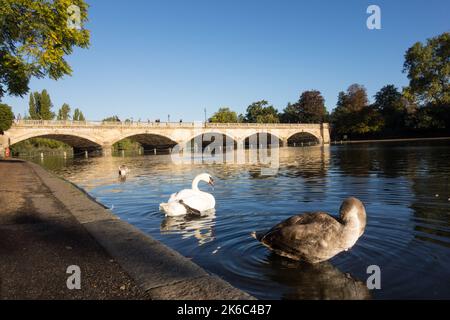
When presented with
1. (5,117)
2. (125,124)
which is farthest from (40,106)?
(5,117)

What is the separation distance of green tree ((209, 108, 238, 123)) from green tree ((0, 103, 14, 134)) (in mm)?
75401

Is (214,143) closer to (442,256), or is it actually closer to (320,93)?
(320,93)

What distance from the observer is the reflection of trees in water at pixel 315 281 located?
14.3ft

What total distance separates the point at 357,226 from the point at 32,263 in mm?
4255

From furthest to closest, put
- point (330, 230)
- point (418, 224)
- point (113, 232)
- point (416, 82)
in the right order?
point (416, 82), point (418, 224), point (113, 232), point (330, 230)

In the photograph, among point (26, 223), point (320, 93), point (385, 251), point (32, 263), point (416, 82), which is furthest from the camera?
point (320, 93)

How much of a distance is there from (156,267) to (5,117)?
52125mm

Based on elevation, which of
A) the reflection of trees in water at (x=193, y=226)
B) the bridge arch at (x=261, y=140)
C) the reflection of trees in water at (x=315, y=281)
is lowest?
the reflection of trees in water at (x=315, y=281)

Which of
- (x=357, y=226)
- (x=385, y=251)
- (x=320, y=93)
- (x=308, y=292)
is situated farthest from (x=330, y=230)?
(x=320, y=93)

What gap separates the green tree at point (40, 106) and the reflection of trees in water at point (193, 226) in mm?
104468

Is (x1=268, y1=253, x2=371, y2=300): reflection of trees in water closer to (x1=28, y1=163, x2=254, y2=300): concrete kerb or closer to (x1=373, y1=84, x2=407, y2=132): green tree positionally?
(x1=28, y1=163, x2=254, y2=300): concrete kerb

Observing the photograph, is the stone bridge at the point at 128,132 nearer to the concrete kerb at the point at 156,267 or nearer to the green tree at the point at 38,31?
the green tree at the point at 38,31

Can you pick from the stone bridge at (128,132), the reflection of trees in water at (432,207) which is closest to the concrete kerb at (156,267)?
the reflection of trees in water at (432,207)

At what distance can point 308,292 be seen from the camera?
445 cm
